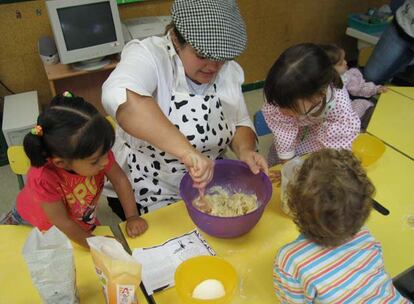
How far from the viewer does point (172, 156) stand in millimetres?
1387

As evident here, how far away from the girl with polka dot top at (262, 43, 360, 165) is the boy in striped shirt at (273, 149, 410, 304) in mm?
504

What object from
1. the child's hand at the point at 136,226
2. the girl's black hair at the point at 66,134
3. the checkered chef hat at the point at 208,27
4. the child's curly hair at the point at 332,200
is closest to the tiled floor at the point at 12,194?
the child's hand at the point at 136,226

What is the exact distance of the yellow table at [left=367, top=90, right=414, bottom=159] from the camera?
171 cm

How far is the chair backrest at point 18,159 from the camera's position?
1.41 m

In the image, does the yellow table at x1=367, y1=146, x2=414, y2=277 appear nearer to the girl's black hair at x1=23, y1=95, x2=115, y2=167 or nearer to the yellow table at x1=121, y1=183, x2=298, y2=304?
the yellow table at x1=121, y1=183, x2=298, y2=304

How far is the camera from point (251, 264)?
110 cm

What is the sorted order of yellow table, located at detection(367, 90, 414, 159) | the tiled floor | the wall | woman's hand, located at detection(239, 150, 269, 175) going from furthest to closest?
the wall → the tiled floor → yellow table, located at detection(367, 90, 414, 159) → woman's hand, located at detection(239, 150, 269, 175)

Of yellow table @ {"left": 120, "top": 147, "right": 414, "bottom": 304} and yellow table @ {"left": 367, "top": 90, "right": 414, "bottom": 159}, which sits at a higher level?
yellow table @ {"left": 120, "top": 147, "right": 414, "bottom": 304}

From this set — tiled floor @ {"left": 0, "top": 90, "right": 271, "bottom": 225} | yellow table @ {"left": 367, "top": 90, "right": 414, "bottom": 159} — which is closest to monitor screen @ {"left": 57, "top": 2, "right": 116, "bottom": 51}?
tiled floor @ {"left": 0, "top": 90, "right": 271, "bottom": 225}

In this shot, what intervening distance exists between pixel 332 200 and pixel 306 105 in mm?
662

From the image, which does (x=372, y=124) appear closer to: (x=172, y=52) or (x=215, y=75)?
(x=215, y=75)

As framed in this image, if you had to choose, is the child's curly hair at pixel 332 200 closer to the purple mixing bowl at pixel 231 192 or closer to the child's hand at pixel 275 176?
the purple mixing bowl at pixel 231 192

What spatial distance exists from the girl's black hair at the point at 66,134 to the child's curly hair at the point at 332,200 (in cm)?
63

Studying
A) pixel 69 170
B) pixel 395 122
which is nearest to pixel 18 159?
pixel 69 170
